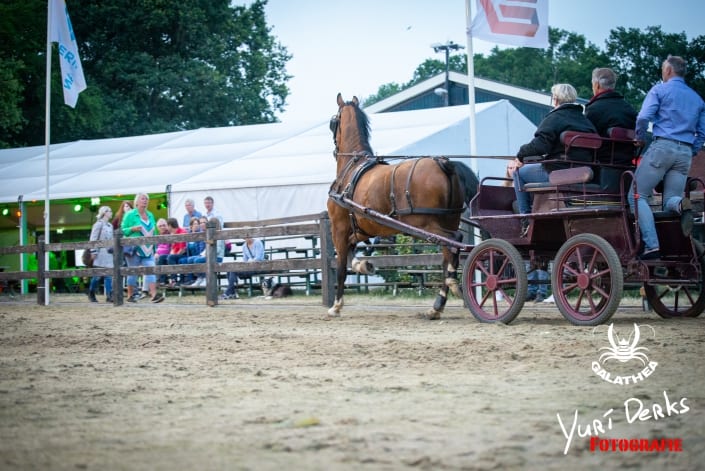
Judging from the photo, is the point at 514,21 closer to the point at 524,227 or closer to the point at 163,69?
the point at 524,227

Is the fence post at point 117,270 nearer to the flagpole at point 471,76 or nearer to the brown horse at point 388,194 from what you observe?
the brown horse at point 388,194

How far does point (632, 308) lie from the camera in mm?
10094

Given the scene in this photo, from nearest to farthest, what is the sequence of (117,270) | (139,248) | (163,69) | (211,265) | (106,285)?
(211,265), (117,270), (139,248), (106,285), (163,69)

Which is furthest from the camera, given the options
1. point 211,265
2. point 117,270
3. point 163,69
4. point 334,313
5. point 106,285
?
point 163,69

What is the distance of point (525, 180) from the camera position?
818cm

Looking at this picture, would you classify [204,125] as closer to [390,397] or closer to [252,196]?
[252,196]

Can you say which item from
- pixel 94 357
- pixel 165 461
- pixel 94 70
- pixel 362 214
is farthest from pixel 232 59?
pixel 165 461

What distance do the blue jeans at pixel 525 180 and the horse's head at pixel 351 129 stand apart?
2.62 meters

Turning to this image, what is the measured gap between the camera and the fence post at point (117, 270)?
14.5 m

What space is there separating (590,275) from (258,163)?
1238 cm

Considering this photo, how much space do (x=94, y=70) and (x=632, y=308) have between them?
108 feet

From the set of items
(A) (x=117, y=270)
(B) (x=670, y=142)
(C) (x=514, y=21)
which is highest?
(C) (x=514, y=21)

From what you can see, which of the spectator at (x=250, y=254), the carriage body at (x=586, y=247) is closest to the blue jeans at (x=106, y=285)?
the spectator at (x=250, y=254)

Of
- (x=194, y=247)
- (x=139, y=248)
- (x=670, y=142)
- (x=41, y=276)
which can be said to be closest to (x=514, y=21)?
(x=670, y=142)
